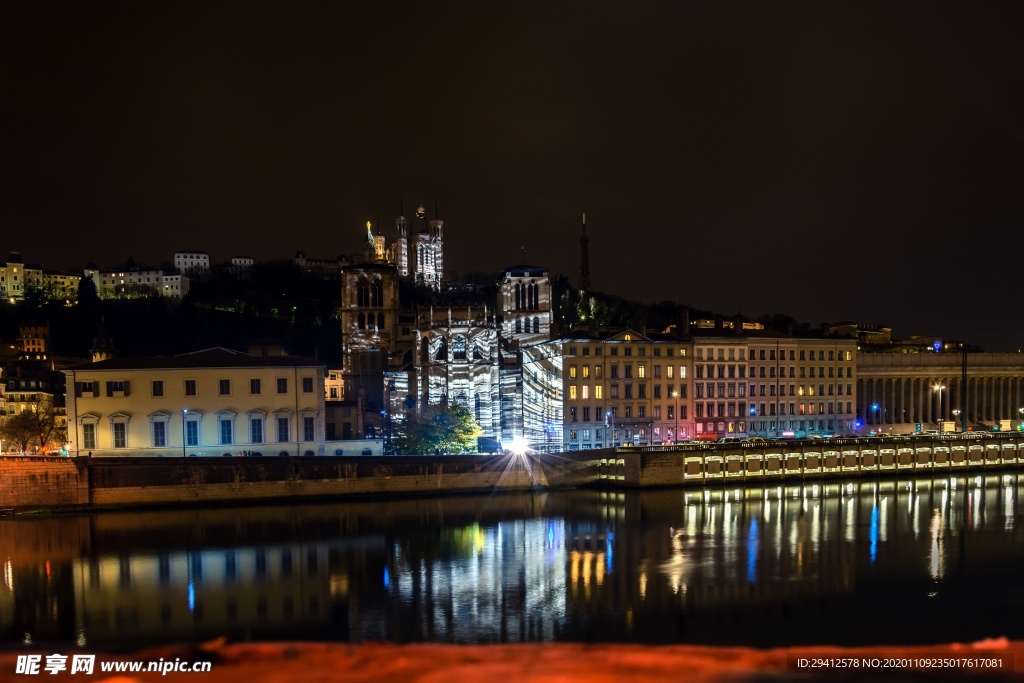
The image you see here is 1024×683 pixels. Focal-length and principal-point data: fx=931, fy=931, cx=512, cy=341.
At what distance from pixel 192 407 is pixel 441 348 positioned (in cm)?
1796

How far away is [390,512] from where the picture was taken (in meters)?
36.9

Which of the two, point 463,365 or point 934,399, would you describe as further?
point 934,399

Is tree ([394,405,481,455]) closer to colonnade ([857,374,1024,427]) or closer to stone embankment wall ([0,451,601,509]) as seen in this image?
stone embankment wall ([0,451,601,509])

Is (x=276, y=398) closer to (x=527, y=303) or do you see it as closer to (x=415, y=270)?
(x=527, y=303)

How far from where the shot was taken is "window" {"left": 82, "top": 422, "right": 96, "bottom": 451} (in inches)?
1567

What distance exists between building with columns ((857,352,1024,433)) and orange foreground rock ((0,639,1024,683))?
1660 inches

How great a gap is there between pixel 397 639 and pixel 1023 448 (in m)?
45.6

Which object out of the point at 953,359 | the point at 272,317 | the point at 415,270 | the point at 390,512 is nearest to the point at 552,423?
the point at 390,512

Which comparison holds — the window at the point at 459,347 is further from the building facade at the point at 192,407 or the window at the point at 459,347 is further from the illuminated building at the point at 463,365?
the building facade at the point at 192,407

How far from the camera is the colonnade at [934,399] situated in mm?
61312

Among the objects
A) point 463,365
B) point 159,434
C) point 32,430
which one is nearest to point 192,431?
point 159,434

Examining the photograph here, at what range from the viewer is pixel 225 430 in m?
40.8

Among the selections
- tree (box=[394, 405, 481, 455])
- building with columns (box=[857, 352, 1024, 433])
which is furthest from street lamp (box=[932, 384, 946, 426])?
tree (box=[394, 405, 481, 455])

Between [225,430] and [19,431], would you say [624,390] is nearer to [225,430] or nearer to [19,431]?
[225,430]
